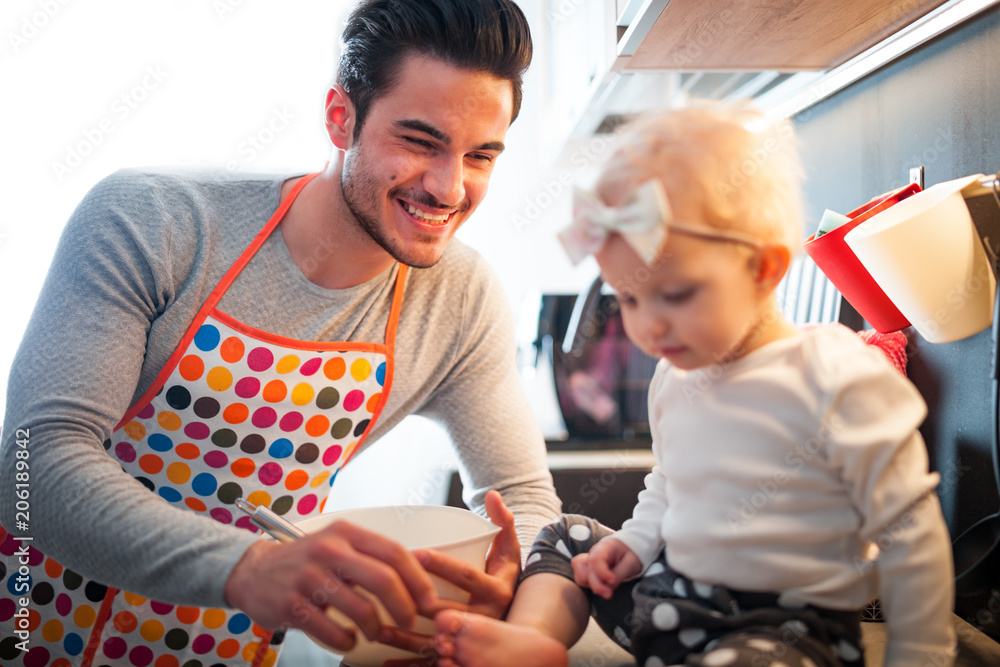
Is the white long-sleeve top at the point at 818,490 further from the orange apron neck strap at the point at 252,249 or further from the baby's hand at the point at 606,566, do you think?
the orange apron neck strap at the point at 252,249

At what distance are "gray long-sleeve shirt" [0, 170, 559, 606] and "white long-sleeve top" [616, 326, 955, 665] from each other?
16.4 inches

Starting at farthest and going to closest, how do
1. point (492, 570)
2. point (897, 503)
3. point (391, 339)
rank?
point (391, 339)
point (492, 570)
point (897, 503)

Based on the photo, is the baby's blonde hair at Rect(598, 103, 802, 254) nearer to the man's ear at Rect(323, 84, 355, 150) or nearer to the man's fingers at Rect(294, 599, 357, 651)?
the man's fingers at Rect(294, 599, 357, 651)

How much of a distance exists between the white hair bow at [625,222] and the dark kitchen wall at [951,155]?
42 centimetres

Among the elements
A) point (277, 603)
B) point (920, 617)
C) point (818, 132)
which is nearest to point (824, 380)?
point (920, 617)

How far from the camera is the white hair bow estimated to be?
1.56 feet

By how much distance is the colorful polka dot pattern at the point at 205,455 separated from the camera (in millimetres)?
981

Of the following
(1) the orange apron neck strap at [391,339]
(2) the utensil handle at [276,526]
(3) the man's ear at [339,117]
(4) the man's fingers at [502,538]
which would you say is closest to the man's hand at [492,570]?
(4) the man's fingers at [502,538]

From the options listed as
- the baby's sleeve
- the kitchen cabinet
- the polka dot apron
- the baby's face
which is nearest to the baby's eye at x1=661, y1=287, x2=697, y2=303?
the baby's face

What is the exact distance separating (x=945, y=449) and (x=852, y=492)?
437 mm

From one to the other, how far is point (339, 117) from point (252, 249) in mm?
258

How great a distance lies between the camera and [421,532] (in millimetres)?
740

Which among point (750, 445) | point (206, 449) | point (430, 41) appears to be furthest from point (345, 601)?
point (430, 41)

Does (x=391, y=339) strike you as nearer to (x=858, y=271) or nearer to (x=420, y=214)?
(x=420, y=214)
